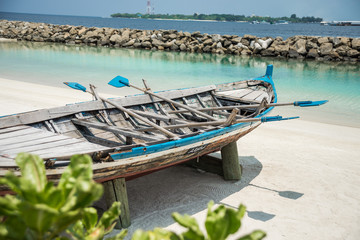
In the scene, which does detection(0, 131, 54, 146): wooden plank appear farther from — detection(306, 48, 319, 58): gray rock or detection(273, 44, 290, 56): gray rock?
detection(306, 48, 319, 58): gray rock

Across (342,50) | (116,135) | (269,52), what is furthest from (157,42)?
(116,135)

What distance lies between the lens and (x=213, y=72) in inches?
853

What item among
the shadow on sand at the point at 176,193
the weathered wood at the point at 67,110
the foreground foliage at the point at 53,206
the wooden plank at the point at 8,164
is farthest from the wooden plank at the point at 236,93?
the foreground foliage at the point at 53,206

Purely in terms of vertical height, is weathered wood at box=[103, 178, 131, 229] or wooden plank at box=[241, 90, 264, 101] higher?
wooden plank at box=[241, 90, 264, 101]

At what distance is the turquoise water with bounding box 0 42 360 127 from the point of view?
1495 centimetres

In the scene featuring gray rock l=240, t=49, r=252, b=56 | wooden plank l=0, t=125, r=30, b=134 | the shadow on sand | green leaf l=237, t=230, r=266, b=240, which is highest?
green leaf l=237, t=230, r=266, b=240

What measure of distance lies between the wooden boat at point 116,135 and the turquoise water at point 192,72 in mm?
6950

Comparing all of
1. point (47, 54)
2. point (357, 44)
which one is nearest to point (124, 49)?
point (47, 54)

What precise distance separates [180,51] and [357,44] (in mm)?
13571

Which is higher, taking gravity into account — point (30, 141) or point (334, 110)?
point (30, 141)

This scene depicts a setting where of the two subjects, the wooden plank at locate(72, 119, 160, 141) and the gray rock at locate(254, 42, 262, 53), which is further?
the gray rock at locate(254, 42, 262, 53)

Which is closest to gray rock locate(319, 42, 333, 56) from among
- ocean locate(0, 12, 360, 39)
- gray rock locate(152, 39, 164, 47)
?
gray rock locate(152, 39, 164, 47)

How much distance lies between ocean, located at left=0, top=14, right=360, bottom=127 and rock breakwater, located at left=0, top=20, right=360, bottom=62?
3.74 feet

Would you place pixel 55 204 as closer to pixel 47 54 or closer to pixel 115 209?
pixel 115 209
